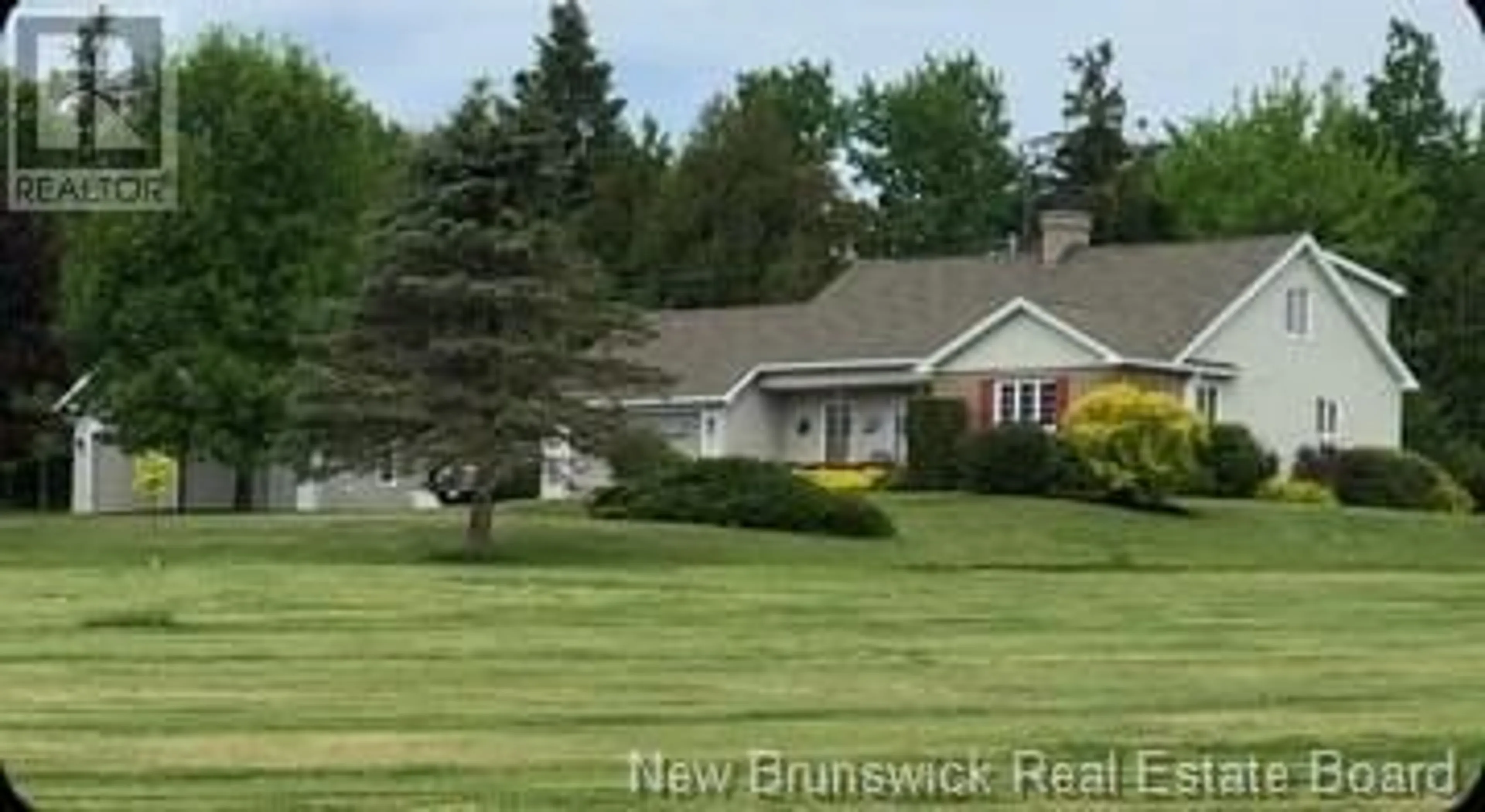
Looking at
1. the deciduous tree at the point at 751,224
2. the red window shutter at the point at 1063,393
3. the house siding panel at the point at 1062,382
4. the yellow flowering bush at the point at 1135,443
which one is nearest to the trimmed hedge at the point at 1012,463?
the yellow flowering bush at the point at 1135,443

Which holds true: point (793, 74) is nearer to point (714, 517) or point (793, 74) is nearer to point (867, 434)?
point (714, 517)

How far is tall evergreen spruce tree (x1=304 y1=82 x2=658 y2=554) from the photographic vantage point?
4184cm

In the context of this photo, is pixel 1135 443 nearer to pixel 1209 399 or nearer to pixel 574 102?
pixel 1209 399

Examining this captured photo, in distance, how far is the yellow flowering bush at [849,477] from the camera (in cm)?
5066

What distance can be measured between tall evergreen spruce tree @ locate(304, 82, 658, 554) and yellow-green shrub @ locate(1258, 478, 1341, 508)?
1618cm

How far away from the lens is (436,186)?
42.4m

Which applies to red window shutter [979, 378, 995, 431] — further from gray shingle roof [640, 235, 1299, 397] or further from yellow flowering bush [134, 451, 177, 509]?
yellow flowering bush [134, 451, 177, 509]

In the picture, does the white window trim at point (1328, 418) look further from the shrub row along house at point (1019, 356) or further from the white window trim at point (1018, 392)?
the white window trim at point (1018, 392)

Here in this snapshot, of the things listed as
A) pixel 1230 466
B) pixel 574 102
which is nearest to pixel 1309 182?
pixel 1230 466

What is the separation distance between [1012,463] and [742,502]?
7.75 m

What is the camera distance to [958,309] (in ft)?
210

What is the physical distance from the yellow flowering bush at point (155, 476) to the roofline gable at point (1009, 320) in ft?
47.6

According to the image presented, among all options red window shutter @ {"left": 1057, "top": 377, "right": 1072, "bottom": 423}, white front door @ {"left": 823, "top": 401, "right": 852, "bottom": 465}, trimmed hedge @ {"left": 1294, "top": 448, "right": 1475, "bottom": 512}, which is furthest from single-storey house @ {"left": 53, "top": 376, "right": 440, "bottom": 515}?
trimmed hedge @ {"left": 1294, "top": 448, "right": 1475, "bottom": 512}

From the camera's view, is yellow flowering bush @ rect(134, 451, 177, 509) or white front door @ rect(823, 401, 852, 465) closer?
yellow flowering bush @ rect(134, 451, 177, 509)
